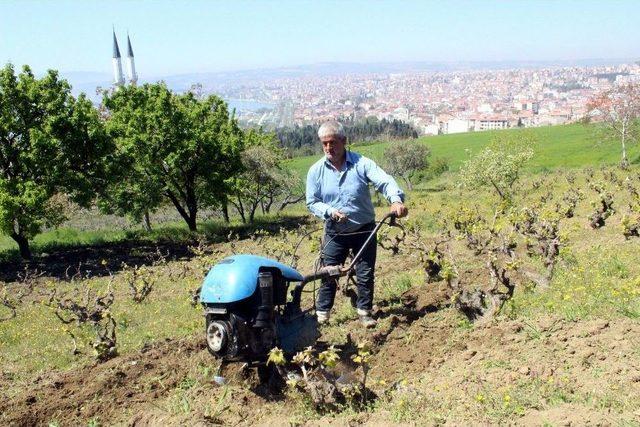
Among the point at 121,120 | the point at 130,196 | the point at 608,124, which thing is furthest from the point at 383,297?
the point at 608,124

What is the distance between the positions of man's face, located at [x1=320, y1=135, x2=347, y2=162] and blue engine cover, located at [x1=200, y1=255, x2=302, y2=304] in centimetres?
161

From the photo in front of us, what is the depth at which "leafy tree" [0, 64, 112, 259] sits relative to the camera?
19250 mm

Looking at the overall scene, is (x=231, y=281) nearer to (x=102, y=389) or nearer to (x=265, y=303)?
(x=265, y=303)

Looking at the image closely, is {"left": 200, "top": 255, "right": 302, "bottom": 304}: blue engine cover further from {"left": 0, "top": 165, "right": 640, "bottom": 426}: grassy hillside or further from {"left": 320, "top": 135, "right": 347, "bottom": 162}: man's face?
{"left": 320, "top": 135, "right": 347, "bottom": 162}: man's face

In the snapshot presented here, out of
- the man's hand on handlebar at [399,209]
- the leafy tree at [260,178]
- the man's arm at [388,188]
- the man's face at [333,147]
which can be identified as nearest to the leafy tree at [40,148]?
the leafy tree at [260,178]

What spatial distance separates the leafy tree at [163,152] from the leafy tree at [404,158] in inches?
973

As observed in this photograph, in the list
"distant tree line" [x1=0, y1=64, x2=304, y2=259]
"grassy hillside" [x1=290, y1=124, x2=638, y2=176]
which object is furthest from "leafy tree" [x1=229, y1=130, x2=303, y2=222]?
"grassy hillside" [x1=290, y1=124, x2=638, y2=176]

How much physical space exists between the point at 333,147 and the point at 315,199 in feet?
2.34

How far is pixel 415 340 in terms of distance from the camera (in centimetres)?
556

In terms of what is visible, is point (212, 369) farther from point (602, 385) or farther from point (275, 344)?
point (602, 385)

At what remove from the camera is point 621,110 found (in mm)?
41438

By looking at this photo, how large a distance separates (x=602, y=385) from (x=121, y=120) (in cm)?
2521

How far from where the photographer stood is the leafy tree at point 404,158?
50875mm

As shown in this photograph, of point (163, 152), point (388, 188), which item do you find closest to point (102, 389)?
point (388, 188)
